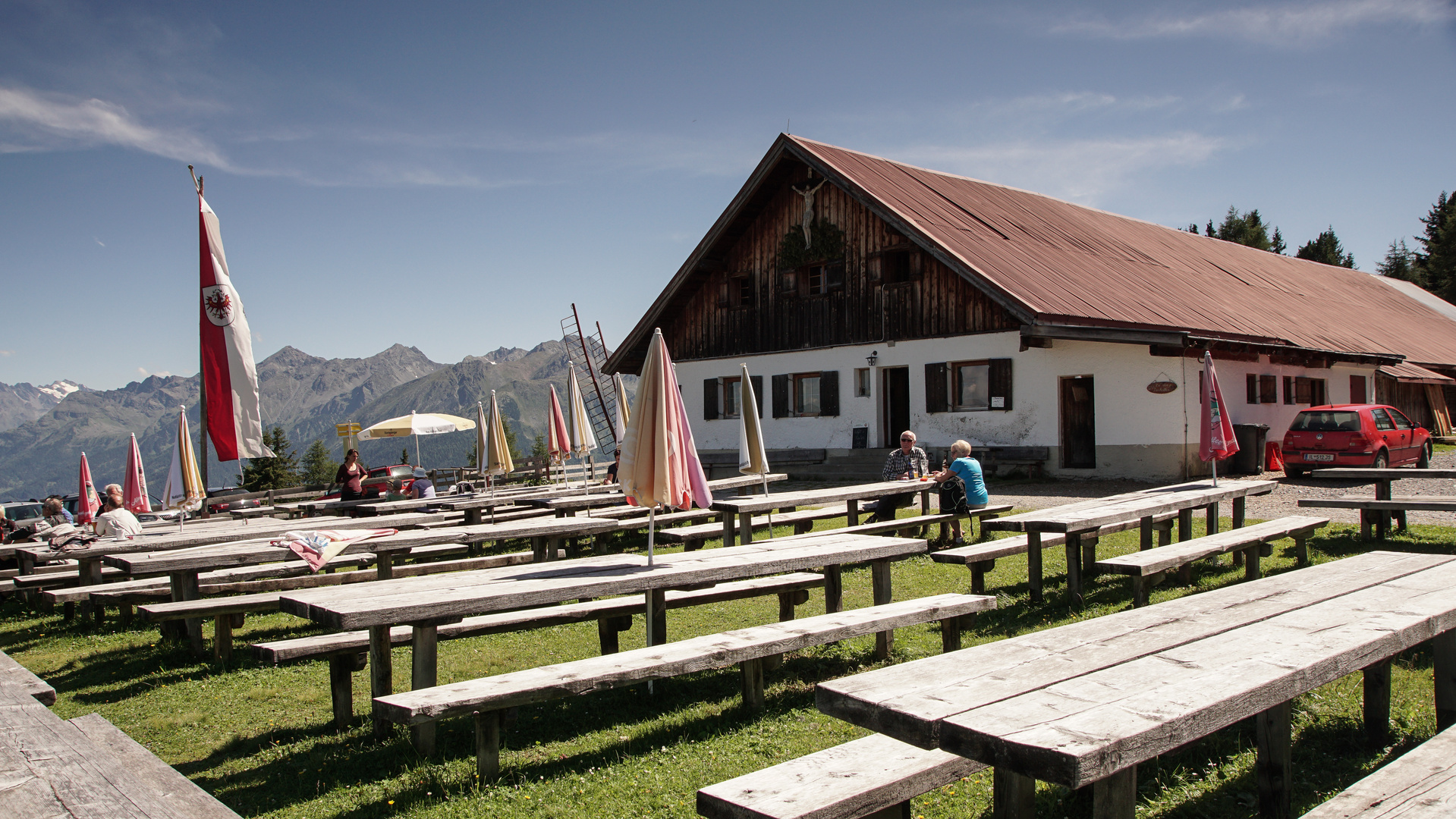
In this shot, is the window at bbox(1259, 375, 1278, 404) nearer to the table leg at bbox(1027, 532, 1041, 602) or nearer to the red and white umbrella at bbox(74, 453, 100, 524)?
the table leg at bbox(1027, 532, 1041, 602)

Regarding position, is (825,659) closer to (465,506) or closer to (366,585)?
(366,585)

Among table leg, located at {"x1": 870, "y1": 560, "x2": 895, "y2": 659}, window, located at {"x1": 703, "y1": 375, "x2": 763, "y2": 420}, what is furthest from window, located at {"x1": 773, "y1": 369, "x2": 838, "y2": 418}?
table leg, located at {"x1": 870, "y1": 560, "x2": 895, "y2": 659}

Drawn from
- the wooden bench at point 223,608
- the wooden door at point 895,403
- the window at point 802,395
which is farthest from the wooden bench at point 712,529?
the window at point 802,395

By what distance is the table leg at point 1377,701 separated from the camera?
400 cm

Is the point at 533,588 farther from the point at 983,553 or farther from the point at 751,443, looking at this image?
the point at 751,443

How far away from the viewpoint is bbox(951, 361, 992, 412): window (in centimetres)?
1859

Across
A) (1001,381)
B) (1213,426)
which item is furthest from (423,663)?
(1001,381)

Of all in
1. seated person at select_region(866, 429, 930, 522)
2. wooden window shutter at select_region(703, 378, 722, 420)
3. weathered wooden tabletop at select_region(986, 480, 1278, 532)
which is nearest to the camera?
weathered wooden tabletop at select_region(986, 480, 1278, 532)

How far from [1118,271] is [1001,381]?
5.05 metres

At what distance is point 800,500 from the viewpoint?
9398mm

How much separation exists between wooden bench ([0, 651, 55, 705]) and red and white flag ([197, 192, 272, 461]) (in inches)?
136

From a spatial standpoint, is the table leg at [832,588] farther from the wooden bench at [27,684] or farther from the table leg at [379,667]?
the wooden bench at [27,684]

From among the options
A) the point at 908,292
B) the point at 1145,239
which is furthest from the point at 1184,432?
the point at 1145,239

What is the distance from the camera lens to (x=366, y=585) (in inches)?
197
